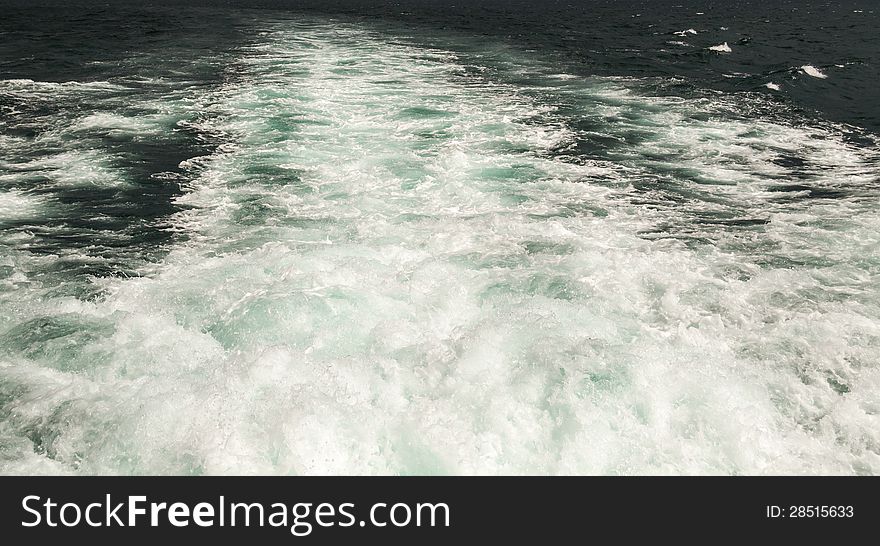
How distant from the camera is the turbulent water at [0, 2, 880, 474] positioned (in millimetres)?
4809

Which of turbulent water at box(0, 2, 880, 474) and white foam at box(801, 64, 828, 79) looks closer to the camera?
turbulent water at box(0, 2, 880, 474)

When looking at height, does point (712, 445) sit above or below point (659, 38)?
below

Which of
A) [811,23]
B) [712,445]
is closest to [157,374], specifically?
[712,445]

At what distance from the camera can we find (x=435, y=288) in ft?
23.0

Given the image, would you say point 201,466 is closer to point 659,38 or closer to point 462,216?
point 462,216

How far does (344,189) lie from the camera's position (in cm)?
1035

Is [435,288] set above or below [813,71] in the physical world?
below

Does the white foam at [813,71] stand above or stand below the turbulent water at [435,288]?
above

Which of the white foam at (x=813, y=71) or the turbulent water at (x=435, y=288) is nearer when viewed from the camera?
the turbulent water at (x=435, y=288)

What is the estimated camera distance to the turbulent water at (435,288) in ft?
15.8

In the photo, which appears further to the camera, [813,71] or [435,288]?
[813,71]

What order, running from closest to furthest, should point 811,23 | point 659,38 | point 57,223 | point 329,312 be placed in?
point 329,312 → point 57,223 → point 659,38 → point 811,23
